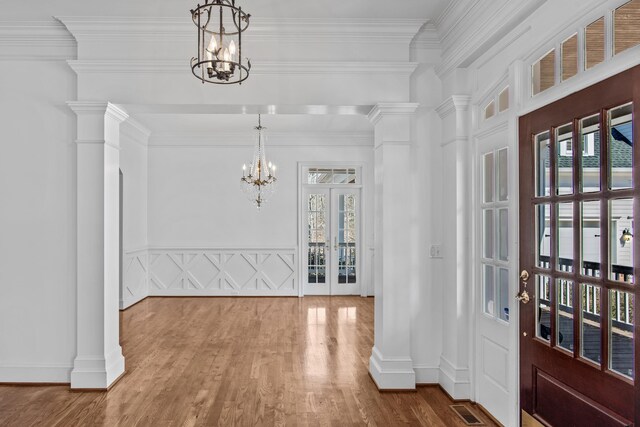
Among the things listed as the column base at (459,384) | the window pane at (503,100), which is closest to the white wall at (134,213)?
the column base at (459,384)

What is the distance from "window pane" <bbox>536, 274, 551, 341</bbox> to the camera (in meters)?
2.42

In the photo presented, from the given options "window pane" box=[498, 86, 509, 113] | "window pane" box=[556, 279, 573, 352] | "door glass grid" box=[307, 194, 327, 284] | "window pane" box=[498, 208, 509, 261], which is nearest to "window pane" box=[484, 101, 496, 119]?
"window pane" box=[498, 86, 509, 113]

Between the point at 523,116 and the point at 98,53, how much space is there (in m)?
3.30

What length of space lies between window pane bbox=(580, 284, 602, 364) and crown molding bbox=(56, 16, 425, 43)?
2.48 metres

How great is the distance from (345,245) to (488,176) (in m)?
5.00

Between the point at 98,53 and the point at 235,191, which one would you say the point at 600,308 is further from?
the point at 235,191

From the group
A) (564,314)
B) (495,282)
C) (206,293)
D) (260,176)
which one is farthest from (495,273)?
(206,293)

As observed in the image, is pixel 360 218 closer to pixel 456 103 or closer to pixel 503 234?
pixel 456 103

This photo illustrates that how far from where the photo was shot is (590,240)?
2.07 meters

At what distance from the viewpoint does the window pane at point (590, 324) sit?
6.60ft

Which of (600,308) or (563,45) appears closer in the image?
(600,308)

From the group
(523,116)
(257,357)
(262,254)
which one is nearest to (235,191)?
(262,254)

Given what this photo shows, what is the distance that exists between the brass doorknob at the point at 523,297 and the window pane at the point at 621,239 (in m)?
0.69

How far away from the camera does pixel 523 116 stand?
→ 266 cm
